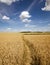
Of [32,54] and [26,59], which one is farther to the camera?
[32,54]

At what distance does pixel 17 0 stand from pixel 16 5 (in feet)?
0.48

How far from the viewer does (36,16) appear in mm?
4828

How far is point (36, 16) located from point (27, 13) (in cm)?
29

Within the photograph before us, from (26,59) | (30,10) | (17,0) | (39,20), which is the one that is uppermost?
(17,0)

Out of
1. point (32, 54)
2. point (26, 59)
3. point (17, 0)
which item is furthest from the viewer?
point (17, 0)

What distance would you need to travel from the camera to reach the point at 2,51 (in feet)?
14.2

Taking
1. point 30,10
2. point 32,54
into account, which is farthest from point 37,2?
point 32,54

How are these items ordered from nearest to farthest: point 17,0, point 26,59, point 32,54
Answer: point 26,59, point 32,54, point 17,0

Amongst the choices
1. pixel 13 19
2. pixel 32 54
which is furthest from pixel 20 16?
pixel 32 54

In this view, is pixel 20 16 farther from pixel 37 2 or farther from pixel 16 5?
pixel 37 2

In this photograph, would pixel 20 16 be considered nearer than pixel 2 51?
No

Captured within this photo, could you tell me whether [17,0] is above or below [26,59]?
above

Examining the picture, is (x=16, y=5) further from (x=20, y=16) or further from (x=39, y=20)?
(x=39, y=20)

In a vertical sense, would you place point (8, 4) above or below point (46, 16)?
above
